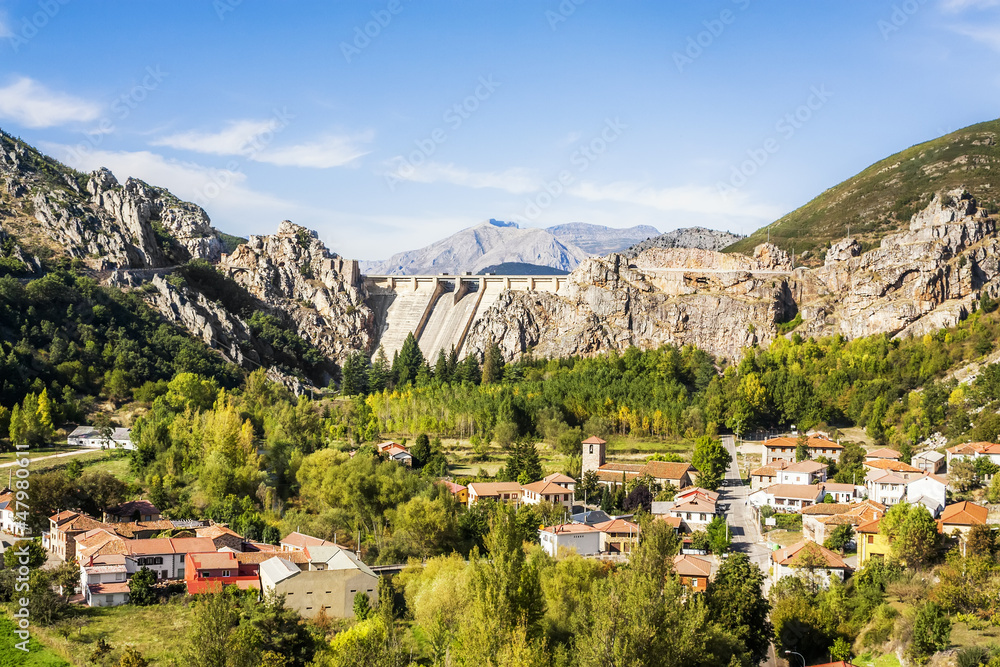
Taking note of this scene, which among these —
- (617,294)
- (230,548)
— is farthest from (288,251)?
(230,548)

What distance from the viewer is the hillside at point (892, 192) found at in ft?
279

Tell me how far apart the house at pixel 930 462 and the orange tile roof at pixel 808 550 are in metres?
12.8

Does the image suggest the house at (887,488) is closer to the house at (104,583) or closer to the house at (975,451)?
the house at (975,451)

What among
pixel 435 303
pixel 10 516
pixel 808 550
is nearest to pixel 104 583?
pixel 10 516

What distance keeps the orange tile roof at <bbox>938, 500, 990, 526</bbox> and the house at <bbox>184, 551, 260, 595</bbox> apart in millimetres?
22387

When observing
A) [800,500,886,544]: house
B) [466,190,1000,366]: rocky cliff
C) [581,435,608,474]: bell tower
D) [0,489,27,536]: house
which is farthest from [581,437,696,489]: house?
[466,190,1000,366]: rocky cliff

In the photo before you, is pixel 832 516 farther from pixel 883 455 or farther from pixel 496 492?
pixel 496 492

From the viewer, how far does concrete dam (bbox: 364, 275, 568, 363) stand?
80.3m

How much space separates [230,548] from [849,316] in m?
51.2

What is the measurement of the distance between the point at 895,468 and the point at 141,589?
99.7 feet

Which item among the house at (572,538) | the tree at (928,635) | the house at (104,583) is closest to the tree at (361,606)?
the house at (104,583)

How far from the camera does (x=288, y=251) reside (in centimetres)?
8394

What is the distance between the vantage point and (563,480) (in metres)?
40.2

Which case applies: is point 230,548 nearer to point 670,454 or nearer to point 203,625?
point 203,625
